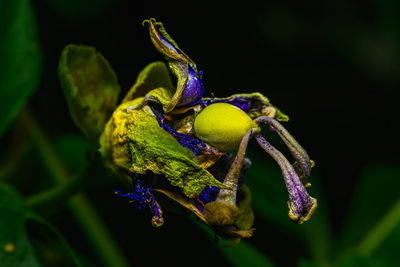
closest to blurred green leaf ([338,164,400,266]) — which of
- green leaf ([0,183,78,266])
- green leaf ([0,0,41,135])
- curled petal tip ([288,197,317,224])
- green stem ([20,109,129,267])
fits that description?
green stem ([20,109,129,267])

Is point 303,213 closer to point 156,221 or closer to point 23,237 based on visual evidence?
point 156,221

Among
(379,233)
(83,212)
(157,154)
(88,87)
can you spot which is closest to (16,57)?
(88,87)

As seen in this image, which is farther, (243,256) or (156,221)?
(243,256)

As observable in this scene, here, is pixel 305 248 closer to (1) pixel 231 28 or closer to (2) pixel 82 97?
(1) pixel 231 28

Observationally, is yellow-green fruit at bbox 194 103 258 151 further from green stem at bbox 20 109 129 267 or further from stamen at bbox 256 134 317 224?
green stem at bbox 20 109 129 267

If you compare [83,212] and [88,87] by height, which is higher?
[88,87]

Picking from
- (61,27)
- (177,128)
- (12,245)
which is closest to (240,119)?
(177,128)

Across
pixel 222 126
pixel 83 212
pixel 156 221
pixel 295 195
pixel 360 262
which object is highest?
pixel 222 126
